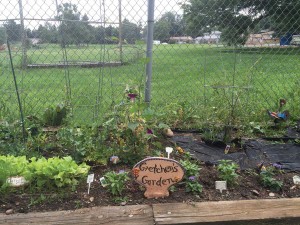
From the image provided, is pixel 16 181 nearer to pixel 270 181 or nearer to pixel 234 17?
pixel 270 181

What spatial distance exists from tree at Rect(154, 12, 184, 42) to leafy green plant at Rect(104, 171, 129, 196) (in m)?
1.76

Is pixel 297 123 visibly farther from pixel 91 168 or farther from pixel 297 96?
pixel 91 168

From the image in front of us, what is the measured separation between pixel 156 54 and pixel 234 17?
3.91 feet

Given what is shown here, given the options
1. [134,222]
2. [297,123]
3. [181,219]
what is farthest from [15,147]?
[297,123]

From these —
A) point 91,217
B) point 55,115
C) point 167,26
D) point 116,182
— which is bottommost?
point 91,217

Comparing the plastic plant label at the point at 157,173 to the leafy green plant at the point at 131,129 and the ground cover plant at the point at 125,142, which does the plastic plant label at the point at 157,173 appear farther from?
the leafy green plant at the point at 131,129

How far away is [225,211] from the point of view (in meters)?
1.81

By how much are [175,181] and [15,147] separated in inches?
51.7

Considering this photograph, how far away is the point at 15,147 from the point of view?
2420mm

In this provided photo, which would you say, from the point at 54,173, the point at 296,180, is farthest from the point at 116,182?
the point at 296,180

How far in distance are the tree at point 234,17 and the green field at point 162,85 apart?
24 centimetres

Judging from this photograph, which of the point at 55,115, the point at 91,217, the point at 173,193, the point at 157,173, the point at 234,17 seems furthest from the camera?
the point at 234,17

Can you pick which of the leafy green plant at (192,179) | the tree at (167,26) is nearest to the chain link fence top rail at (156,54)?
the tree at (167,26)

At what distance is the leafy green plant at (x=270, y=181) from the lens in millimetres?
2039
